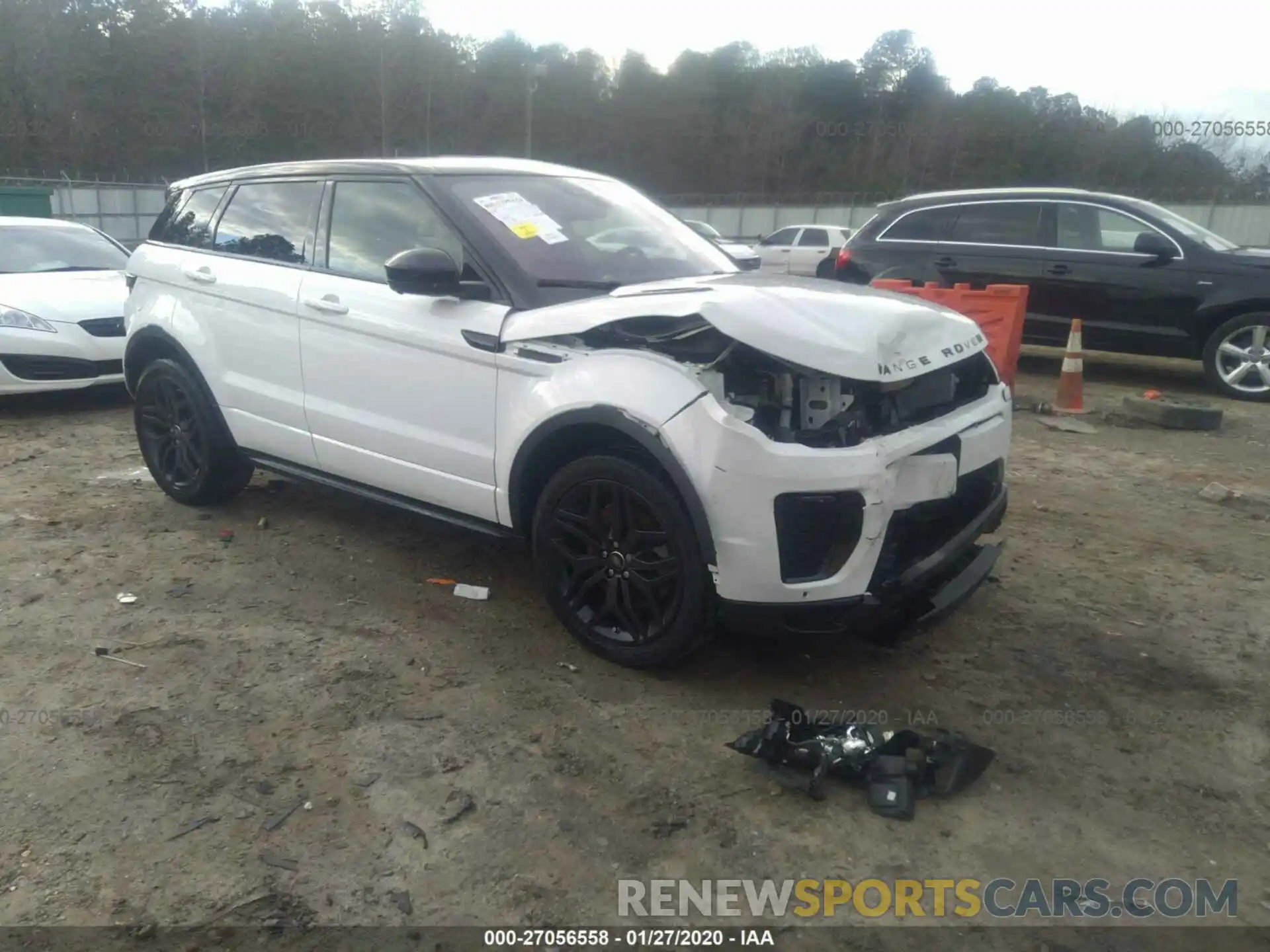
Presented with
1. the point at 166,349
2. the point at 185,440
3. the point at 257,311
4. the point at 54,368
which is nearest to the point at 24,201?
the point at 54,368

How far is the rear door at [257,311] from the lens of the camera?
4.33m

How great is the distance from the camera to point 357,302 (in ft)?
13.0

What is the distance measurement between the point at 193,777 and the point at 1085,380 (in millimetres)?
8713

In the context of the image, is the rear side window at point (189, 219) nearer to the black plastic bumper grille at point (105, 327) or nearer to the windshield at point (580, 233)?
the windshield at point (580, 233)

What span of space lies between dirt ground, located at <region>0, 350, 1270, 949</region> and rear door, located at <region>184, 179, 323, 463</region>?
0.64 m

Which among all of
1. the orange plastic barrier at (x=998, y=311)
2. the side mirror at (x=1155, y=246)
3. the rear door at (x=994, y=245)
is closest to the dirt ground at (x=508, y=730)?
the orange plastic barrier at (x=998, y=311)

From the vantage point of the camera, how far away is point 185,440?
504cm

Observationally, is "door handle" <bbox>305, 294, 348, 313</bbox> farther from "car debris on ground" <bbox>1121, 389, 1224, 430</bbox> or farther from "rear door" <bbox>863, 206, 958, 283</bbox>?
"rear door" <bbox>863, 206, 958, 283</bbox>

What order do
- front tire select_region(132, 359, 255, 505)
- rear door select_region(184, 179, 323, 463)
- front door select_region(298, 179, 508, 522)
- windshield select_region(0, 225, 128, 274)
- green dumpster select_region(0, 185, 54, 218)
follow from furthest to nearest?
green dumpster select_region(0, 185, 54, 218) → windshield select_region(0, 225, 128, 274) → front tire select_region(132, 359, 255, 505) → rear door select_region(184, 179, 323, 463) → front door select_region(298, 179, 508, 522)

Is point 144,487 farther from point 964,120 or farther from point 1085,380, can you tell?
point 964,120


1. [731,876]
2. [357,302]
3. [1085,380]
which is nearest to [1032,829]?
[731,876]

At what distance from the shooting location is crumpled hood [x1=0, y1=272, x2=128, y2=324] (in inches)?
291

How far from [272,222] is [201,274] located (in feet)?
1.65

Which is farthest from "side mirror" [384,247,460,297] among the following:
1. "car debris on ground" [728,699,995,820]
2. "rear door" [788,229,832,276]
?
"rear door" [788,229,832,276]
